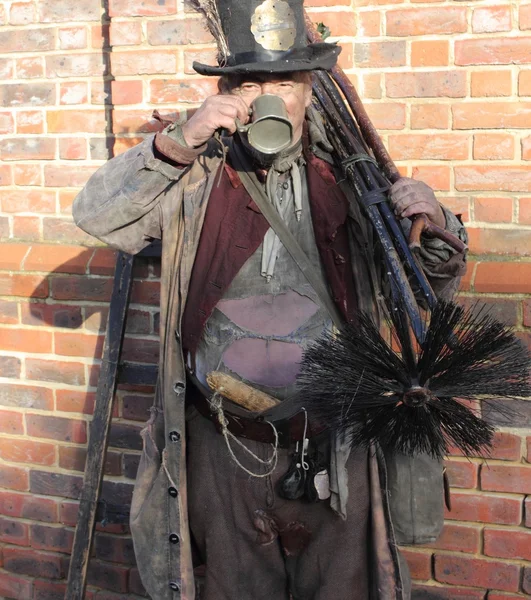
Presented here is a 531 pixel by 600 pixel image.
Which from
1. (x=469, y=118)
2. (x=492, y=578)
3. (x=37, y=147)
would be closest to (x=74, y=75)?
(x=37, y=147)

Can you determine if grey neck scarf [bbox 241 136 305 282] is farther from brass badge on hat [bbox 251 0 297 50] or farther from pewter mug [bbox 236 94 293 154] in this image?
brass badge on hat [bbox 251 0 297 50]

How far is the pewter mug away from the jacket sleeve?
0.56ft

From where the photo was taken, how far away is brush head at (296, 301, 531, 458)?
193 centimetres

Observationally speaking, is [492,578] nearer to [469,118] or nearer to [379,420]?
[379,420]

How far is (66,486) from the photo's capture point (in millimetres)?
3373

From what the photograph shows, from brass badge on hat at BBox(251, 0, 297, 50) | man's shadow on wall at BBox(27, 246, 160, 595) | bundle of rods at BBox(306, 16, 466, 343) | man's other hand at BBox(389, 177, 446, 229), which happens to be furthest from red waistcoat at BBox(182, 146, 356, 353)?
man's shadow on wall at BBox(27, 246, 160, 595)

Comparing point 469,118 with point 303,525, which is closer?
point 303,525

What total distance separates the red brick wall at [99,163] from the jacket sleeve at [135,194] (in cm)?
66

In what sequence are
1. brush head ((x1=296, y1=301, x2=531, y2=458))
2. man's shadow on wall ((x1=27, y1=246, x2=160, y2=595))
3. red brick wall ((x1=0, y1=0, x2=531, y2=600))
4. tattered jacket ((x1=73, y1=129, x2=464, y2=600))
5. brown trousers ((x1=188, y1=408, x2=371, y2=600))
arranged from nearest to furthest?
brush head ((x1=296, y1=301, x2=531, y2=458))
tattered jacket ((x1=73, y1=129, x2=464, y2=600))
brown trousers ((x1=188, y1=408, x2=371, y2=600))
red brick wall ((x1=0, y1=0, x2=531, y2=600))
man's shadow on wall ((x1=27, y1=246, x2=160, y2=595))

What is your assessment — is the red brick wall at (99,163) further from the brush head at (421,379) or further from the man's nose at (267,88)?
the brush head at (421,379)

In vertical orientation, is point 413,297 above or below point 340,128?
below

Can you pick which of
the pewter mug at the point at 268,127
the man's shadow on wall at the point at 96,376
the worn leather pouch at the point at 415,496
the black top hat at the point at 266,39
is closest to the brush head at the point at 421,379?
the worn leather pouch at the point at 415,496

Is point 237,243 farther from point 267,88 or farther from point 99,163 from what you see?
point 99,163

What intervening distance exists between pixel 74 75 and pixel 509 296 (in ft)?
6.23
